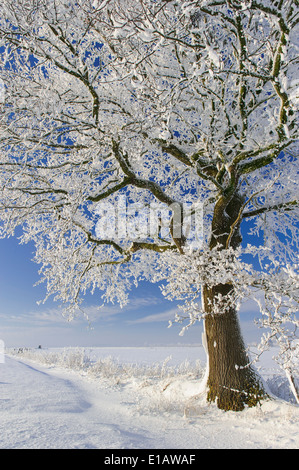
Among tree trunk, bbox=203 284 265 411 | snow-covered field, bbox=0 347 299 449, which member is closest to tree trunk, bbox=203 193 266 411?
tree trunk, bbox=203 284 265 411

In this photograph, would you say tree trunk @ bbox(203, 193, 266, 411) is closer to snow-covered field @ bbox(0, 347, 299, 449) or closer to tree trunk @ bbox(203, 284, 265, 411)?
tree trunk @ bbox(203, 284, 265, 411)

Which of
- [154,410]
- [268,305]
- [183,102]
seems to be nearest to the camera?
[268,305]

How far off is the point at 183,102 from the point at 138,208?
310cm

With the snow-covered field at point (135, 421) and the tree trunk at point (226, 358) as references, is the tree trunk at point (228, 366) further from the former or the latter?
the snow-covered field at point (135, 421)

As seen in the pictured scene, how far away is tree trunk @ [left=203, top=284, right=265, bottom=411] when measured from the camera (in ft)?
19.6

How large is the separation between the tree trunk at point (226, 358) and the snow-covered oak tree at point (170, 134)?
1.0 inches

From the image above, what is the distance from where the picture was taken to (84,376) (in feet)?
34.6

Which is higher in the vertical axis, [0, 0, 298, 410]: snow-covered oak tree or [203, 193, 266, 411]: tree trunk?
[0, 0, 298, 410]: snow-covered oak tree

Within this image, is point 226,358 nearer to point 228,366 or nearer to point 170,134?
point 228,366

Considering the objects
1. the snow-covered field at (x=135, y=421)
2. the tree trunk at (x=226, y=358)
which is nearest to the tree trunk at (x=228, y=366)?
the tree trunk at (x=226, y=358)

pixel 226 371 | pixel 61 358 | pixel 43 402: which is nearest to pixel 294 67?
pixel 226 371

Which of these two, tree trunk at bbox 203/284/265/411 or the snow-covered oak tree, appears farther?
tree trunk at bbox 203/284/265/411

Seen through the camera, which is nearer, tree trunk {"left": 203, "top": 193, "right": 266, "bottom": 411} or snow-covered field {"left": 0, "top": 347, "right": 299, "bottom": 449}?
snow-covered field {"left": 0, "top": 347, "right": 299, "bottom": 449}
